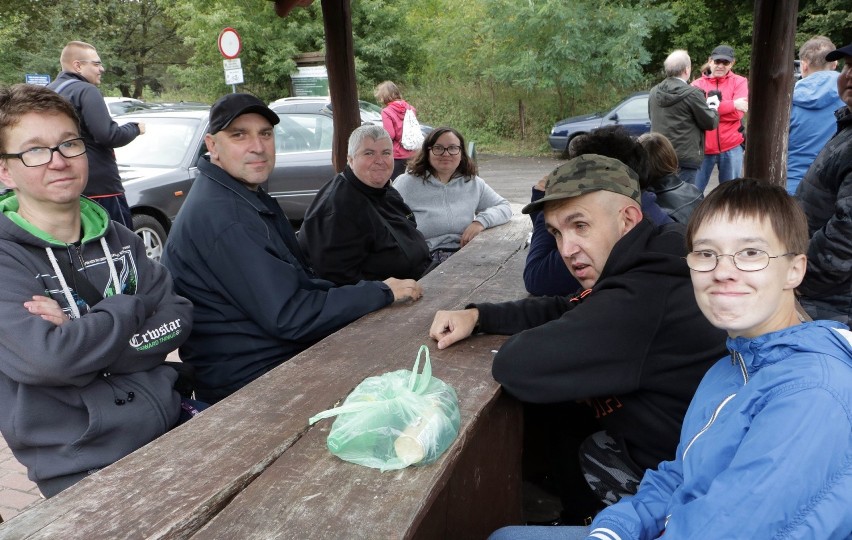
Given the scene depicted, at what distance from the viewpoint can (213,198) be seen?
2297 mm

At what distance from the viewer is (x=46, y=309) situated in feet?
5.76

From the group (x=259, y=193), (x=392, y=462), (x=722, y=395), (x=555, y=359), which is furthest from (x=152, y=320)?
(x=722, y=395)

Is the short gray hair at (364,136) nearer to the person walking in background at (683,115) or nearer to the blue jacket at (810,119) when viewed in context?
the blue jacket at (810,119)

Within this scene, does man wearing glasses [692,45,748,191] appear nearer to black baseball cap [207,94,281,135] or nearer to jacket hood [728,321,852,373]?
black baseball cap [207,94,281,135]

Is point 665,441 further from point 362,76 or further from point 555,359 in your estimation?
point 362,76

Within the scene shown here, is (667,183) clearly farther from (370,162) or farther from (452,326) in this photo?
(452,326)

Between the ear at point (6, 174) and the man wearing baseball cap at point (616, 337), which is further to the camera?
the ear at point (6, 174)

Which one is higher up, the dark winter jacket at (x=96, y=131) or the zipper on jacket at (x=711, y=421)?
the dark winter jacket at (x=96, y=131)

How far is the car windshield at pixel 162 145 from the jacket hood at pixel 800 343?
20.8 ft

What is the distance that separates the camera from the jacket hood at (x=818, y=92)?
4.59 metres

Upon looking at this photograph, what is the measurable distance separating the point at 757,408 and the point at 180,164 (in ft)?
21.0

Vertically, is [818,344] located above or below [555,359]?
above

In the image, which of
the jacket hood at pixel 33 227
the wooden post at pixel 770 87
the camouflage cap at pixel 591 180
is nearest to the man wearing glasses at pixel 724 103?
the wooden post at pixel 770 87

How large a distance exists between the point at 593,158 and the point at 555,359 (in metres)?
0.66
